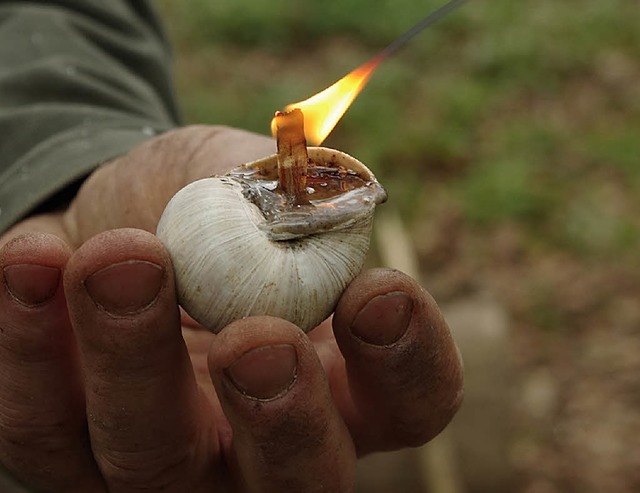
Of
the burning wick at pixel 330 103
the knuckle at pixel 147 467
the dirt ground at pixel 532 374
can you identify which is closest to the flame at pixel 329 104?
the burning wick at pixel 330 103

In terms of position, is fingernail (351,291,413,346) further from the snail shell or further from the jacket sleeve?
the jacket sleeve

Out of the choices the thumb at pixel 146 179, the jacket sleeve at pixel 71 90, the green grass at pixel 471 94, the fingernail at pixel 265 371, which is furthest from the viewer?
the green grass at pixel 471 94

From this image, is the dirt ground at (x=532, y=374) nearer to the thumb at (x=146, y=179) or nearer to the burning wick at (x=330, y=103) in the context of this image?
the thumb at (x=146, y=179)

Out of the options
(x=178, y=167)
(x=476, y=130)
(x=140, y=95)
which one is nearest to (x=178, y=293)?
(x=178, y=167)

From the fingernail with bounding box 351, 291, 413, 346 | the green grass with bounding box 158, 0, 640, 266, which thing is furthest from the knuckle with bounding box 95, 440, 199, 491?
the green grass with bounding box 158, 0, 640, 266

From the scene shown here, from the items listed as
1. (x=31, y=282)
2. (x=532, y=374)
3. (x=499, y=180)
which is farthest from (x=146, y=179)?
(x=499, y=180)

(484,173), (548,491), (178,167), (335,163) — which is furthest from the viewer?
(484,173)

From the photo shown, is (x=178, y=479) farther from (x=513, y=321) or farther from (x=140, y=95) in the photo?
(x=513, y=321)
